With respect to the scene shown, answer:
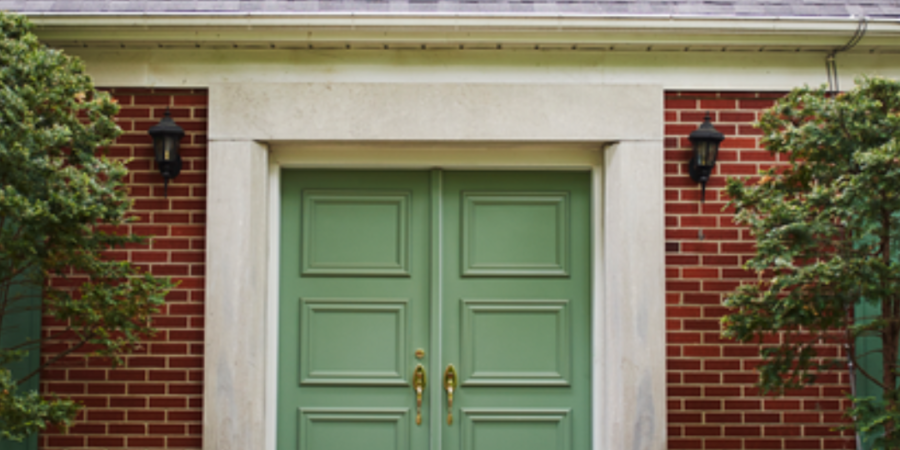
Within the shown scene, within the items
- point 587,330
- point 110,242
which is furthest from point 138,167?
point 587,330

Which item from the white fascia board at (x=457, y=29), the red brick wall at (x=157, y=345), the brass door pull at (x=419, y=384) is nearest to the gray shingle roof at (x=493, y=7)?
the white fascia board at (x=457, y=29)

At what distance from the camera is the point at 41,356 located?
12.8 feet

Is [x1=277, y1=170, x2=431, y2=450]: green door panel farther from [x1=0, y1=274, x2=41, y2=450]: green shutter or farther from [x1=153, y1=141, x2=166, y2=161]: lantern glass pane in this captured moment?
[x1=0, y1=274, x2=41, y2=450]: green shutter

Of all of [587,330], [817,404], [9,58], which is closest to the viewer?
[9,58]

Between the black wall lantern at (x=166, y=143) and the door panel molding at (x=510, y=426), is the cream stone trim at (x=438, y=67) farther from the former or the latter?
the door panel molding at (x=510, y=426)

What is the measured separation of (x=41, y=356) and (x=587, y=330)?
10.2 feet

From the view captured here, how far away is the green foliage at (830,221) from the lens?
10.0 feet

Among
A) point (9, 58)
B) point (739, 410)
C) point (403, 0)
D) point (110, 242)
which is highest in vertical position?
point (403, 0)

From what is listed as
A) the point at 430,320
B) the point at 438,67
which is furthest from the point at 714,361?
the point at 438,67

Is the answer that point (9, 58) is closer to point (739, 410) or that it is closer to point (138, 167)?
point (138, 167)

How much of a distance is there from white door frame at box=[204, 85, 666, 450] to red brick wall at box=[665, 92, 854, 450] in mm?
129

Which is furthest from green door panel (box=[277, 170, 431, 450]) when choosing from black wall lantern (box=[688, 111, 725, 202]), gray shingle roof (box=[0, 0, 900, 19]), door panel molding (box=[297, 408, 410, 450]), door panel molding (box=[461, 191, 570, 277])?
black wall lantern (box=[688, 111, 725, 202])

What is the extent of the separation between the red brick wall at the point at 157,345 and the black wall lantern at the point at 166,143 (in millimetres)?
87

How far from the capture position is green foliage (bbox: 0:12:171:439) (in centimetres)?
303
